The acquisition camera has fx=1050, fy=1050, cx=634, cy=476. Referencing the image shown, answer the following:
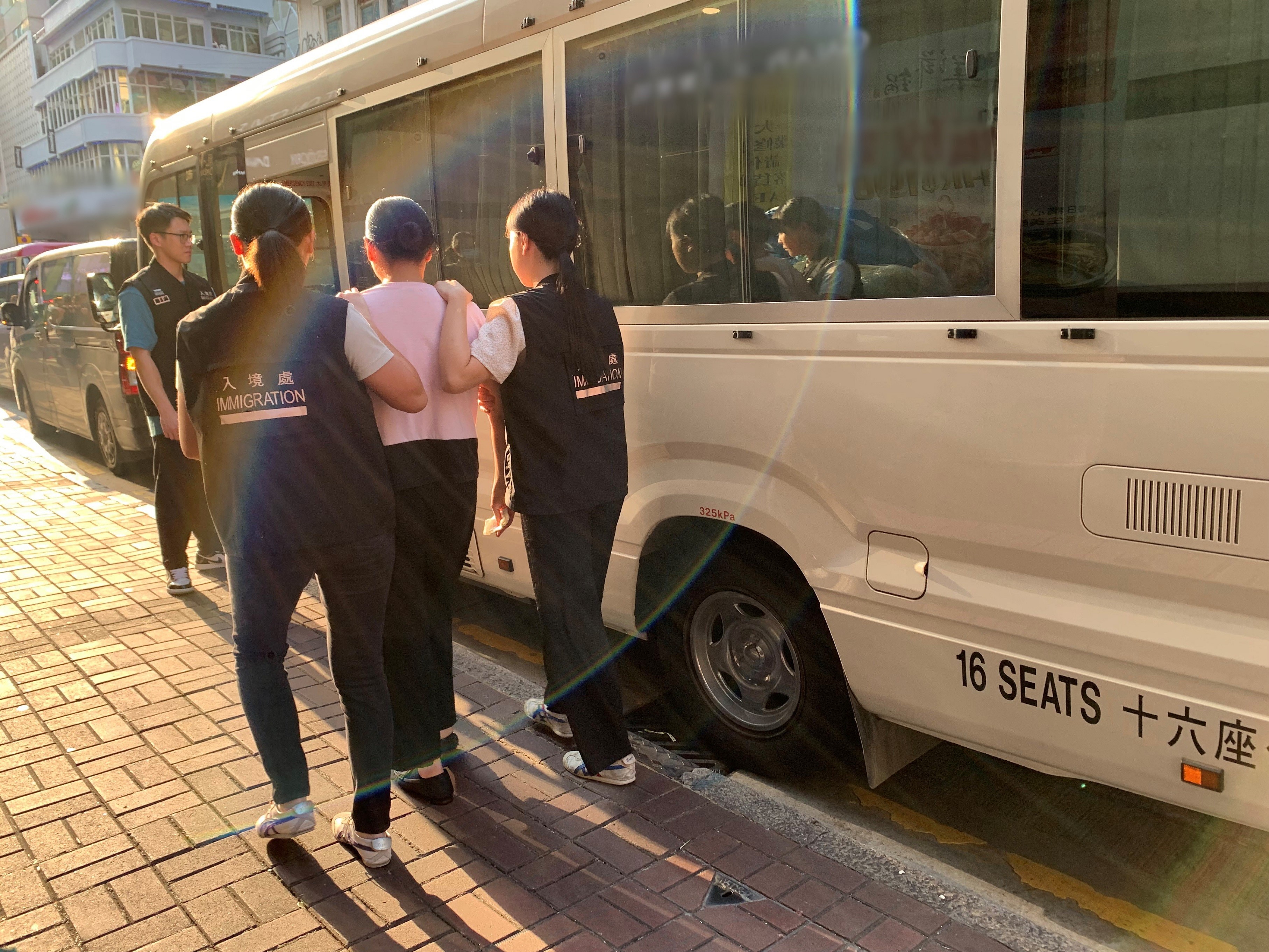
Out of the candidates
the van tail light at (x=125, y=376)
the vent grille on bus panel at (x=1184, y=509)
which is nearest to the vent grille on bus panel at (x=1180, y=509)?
the vent grille on bus panel at (x=1184, y=509)

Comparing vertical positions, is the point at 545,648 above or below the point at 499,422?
below

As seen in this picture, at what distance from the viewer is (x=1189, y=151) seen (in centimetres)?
248

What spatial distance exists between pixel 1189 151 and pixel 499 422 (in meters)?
2.10

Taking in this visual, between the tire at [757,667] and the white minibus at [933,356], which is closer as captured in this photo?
the white minibus at [933,356]

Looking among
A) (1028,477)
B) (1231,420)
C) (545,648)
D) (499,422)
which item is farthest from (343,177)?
(1231,420)

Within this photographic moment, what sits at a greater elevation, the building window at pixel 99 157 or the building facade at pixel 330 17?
the building facade at pixel 330 17

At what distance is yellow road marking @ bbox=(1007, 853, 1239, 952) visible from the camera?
2920 mm

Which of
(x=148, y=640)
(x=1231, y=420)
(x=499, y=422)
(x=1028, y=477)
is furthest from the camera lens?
(x=148, y=640)

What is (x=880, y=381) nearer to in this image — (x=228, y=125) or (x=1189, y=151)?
(x=1189, y=151)

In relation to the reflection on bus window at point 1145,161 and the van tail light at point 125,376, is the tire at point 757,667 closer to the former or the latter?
the reflection on bus window at point 1145,161

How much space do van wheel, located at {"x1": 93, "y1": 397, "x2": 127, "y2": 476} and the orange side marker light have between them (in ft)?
30.4

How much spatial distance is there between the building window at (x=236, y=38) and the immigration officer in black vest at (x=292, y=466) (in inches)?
1919

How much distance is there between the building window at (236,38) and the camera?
45188mm

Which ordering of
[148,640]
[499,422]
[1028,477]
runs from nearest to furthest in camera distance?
[1028,477]
[499,422]
[148,640]
